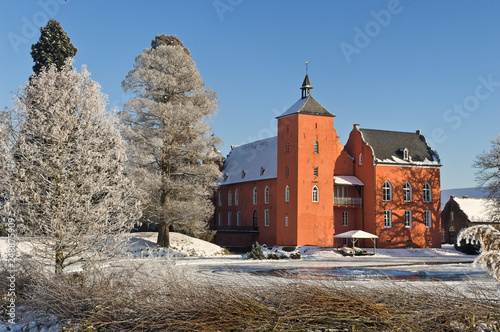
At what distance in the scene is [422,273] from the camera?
2350 cm

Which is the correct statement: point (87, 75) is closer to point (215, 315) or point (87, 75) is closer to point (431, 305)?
point (215, 315)

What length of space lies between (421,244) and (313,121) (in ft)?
52.1

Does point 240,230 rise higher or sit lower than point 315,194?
lower

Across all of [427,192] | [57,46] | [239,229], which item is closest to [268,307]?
[57,46]

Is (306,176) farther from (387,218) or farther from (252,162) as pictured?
(252,162)

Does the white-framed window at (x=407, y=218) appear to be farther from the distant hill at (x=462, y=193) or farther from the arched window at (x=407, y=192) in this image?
the distant hill at (x=462, y=193)

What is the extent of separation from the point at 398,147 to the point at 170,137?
24691 mm

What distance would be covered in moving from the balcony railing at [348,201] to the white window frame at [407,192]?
4.36 meters

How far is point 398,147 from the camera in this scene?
51.2 metres

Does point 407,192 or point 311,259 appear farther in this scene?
point 407,192

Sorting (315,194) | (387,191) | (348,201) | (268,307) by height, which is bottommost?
(268,307)

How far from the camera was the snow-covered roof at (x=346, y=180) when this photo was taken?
48028mm

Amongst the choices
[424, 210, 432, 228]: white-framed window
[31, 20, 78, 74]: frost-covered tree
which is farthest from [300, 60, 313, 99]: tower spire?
[31, 20, 78, 74]: frost-covered tree

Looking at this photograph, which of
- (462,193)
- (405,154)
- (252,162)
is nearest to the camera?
(405,154)
